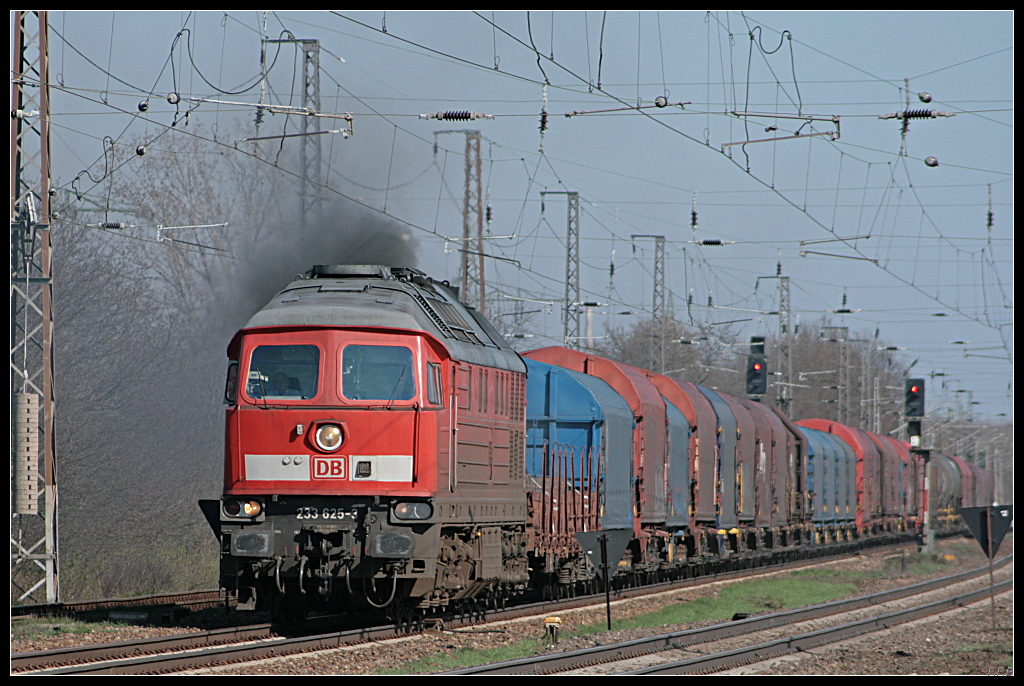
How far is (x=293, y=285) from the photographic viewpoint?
15586mm

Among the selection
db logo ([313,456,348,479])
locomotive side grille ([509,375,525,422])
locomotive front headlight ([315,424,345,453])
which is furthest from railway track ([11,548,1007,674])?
locomotive side grille ([509,375,525,422])

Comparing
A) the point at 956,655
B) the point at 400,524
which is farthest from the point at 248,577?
the point at 956,655

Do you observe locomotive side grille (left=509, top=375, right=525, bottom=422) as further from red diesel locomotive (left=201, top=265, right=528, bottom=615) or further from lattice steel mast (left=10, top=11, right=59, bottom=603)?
lattice steel mast (left=10, top=11, right=59, bottom=603)

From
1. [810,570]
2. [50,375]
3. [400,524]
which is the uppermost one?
[50,375]

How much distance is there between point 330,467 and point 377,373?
1243mm

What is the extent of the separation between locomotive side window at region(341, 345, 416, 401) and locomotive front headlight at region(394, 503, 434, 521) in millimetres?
1264

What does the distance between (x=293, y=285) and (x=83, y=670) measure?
19.8ft

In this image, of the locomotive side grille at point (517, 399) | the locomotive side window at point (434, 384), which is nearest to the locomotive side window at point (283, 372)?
the locomotive side window at point (434, 384)

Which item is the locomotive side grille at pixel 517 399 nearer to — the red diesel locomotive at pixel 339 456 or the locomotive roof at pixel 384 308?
the locomotive roof at pixel 384 308

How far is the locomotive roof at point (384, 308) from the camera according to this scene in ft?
46.0

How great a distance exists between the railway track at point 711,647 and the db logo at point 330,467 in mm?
3003

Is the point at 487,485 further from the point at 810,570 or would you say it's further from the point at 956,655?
the point at 810,570

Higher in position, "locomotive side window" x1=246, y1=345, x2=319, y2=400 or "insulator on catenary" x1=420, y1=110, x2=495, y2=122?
"insulator on catenary" x1=420, y1=110, x2=495, y2=122

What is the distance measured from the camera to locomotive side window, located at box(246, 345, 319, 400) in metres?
13.9
